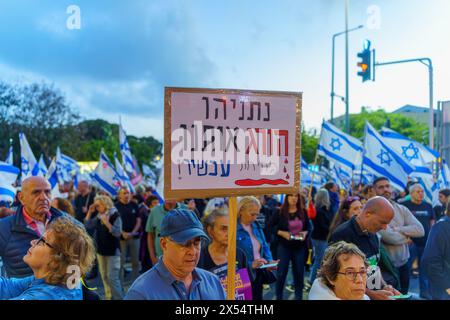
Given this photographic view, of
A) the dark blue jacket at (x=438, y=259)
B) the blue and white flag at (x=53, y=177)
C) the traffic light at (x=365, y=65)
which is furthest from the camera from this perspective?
the traffic light at (x=365, y=65)

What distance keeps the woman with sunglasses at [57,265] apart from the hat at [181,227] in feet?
1.49

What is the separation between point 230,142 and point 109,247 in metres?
4.36

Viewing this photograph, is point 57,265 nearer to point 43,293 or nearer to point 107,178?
point 43,293

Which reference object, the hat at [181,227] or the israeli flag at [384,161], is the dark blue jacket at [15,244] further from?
the israeli flag at [384,161]

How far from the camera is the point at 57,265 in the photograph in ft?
7.68

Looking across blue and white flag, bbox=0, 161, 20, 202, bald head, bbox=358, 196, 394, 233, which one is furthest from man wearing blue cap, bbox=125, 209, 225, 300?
blue and white flag, bbox=0, 161, 20, 202

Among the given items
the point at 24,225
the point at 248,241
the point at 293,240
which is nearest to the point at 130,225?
the point at 293,240

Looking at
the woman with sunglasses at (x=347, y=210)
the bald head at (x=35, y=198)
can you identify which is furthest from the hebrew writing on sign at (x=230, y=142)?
the woman with sunglasses at (x=347, y=210)

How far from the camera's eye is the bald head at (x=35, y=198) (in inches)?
147

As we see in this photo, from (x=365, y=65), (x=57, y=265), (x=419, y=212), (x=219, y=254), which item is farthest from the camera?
(x=365, y=65)
